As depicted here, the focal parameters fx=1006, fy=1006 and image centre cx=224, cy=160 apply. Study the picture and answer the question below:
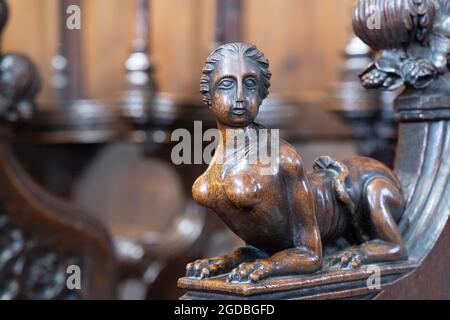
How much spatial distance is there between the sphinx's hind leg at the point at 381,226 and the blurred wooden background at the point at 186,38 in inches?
89.3

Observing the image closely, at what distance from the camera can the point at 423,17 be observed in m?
1.50

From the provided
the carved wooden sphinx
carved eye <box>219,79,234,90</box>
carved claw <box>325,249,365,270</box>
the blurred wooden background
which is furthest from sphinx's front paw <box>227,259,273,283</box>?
the blurred wooden background

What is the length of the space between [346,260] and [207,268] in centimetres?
19

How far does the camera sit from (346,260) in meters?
1.34

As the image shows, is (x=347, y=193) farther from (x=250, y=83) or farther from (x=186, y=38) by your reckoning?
(x=186, y=38)

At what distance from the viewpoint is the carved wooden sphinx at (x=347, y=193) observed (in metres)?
1.27

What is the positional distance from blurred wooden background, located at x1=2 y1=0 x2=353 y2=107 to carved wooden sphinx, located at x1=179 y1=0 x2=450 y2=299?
7.10ft

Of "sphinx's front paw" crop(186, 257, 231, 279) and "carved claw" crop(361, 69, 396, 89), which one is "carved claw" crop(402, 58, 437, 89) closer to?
"carved claw" crop(361, 69, 396, 89)

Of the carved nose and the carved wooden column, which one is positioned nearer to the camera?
the carved nose

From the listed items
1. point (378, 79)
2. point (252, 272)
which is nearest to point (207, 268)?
point (252, 272)

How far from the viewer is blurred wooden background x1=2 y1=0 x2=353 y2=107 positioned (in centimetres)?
373

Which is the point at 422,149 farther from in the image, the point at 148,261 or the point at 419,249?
the point at 148,261

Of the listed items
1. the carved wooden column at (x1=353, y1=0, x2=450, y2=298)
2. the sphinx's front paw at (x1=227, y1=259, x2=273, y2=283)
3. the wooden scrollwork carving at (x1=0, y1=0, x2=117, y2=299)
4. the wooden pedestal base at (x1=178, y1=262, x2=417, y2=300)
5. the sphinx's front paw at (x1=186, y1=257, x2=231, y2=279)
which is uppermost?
the carved wooden column at (x1=353, y1=0, x2=450, y2=298)

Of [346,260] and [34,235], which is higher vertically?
[346,260]
